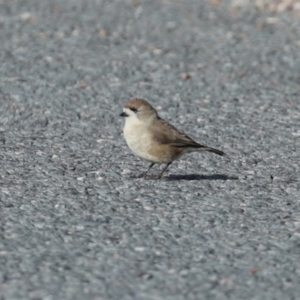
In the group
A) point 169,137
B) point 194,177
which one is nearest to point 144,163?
point 194,177

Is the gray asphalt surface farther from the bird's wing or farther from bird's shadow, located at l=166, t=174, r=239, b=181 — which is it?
the bird's wing

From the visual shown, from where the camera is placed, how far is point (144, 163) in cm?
875

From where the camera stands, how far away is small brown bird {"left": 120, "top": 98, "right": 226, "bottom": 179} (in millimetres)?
7871

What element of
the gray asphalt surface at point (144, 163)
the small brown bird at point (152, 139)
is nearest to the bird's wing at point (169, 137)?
the small brown bird at point (152, 139)

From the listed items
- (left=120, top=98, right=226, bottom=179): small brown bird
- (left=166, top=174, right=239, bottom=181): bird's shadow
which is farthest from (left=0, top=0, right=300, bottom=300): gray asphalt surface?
(left=120, top=98, right=226, bottom=179): small brown bird

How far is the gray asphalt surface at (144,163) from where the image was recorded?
5867mm

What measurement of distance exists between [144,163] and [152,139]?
35.2 inches

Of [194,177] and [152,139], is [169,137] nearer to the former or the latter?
[152,139]

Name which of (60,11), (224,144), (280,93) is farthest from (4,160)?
(60,11)

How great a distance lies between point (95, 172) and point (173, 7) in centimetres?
919

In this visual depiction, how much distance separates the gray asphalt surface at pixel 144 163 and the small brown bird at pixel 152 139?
0.25m

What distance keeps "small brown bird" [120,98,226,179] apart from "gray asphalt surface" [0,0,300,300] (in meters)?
0.25

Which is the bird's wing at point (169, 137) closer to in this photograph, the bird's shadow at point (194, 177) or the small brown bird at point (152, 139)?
the small brown bird at point (152, 139)

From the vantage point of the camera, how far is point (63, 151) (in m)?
9.03
